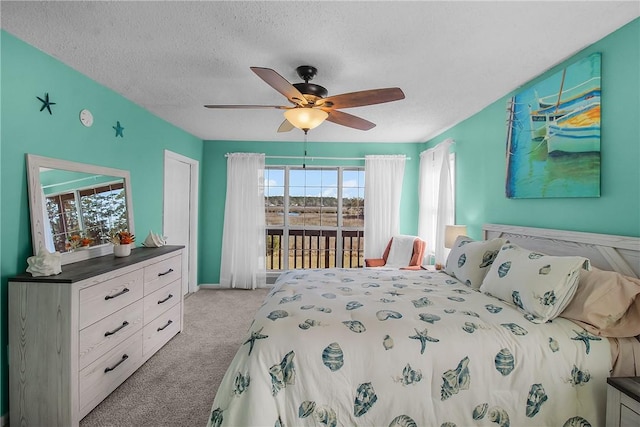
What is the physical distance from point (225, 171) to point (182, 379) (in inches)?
131

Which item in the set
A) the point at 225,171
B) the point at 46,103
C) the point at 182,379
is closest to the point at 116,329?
the point at 182,379

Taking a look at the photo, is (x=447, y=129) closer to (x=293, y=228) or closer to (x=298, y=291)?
(x=293, y=228)

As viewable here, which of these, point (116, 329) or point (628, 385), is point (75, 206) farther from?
point (628, 385)

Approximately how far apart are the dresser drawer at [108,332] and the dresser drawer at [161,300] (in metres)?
0.11

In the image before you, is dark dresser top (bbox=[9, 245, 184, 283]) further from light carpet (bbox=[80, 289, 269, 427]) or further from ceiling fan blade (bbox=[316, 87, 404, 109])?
ceiling fan blade (bbox=[316, 87, 404, 109])

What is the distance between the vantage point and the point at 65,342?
1.91m

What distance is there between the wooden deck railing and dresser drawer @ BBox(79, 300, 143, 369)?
2.82m

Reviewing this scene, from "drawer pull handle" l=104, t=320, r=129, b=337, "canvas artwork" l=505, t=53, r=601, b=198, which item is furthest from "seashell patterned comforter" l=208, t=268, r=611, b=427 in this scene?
"drawer pull handle" l=104, t=320, r=129, b=337

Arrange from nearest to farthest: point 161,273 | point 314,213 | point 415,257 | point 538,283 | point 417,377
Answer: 1. point 417,377
2. point 538,283
3. point 161,273
4. point 415,257
5. point 314,213

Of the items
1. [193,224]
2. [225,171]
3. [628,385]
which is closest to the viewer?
[628,385]

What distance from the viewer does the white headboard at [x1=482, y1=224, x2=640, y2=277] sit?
5.77ft

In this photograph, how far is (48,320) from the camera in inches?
75.4

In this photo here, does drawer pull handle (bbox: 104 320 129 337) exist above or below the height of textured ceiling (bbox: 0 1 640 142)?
below

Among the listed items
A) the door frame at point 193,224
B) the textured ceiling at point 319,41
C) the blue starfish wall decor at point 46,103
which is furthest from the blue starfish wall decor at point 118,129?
the door frame at point 193,224
